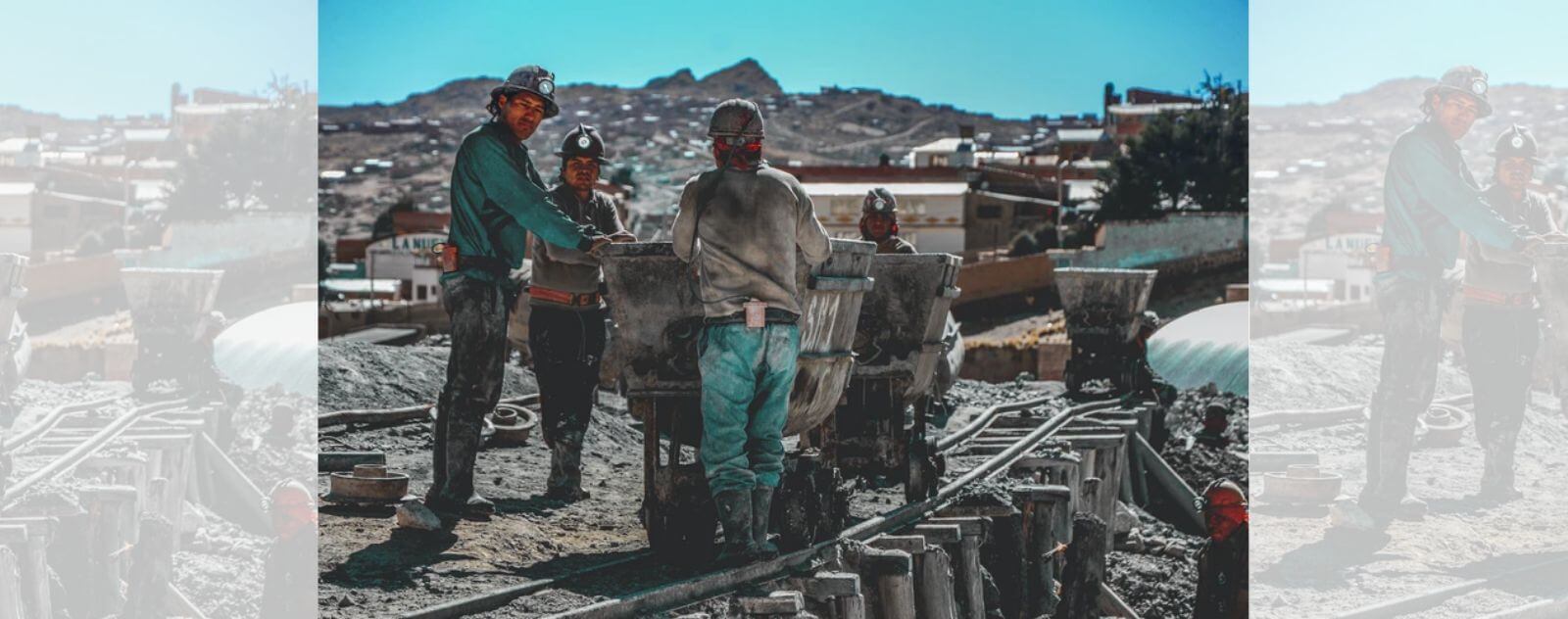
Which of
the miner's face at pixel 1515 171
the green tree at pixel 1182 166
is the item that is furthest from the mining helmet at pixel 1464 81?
the green tree at pixel 1182 166

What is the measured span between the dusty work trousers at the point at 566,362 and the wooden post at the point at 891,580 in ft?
7.68

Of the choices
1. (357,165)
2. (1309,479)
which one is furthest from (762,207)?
(357,165)

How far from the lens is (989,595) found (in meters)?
10.3

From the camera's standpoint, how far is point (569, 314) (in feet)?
32.2

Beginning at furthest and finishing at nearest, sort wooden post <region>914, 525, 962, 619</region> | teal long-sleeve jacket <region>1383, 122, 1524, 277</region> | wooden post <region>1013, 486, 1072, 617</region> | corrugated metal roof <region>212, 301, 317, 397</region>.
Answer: teal long-sleeve jacket <region>1383, 122, 1524, 277</region>, wooden post <region>1013, 486, 1072, 617</region>, corrugated metal roof <region>212, 301, 317, 397</region>, wooden post <region>914, 525, 962, 619</region>

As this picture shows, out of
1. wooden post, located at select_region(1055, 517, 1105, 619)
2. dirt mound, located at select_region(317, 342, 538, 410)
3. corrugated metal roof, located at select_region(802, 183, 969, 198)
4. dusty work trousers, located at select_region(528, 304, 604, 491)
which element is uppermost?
corrugated metal roof, located at select_region(802, 183, 969, 198)

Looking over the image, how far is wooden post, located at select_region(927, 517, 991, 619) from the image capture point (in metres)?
9.30

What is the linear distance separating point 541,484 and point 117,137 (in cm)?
321

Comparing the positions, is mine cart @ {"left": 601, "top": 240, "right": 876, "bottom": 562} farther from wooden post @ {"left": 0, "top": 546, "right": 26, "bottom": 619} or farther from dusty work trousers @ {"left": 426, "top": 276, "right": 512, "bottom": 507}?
wooden post @ {"left": 0, "top": 546, "right": 26, "bottom": 619}

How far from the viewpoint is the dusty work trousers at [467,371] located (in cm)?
841

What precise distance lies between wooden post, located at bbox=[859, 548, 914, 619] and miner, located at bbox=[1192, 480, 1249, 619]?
6.17 feet

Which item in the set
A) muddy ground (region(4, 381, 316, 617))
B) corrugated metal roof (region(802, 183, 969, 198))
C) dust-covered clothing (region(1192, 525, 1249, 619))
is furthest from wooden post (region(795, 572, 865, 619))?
corrugated metal roof (region(802, 183, 969, 198))

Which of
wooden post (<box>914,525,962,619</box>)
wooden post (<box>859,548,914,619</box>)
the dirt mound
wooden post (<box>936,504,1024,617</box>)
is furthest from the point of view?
the dirt mound

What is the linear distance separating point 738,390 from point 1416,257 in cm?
579
